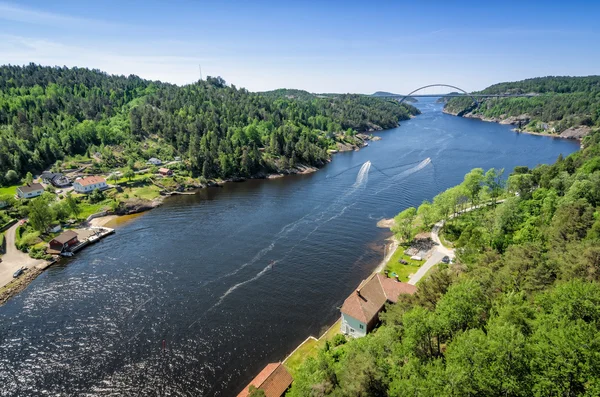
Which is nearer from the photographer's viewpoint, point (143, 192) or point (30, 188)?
point (30, 188)

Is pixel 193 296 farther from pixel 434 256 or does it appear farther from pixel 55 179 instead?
pixel 55 179

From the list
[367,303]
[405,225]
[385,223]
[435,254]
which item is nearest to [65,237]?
[367,303]

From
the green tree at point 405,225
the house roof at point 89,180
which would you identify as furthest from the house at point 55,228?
the green tree at point 405,225

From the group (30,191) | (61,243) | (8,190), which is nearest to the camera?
(61,243)

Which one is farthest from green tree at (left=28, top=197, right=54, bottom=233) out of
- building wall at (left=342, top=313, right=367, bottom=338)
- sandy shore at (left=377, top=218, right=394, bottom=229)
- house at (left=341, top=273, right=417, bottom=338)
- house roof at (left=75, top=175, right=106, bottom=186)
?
sandy shore at (left=377, top=218, right=394, bottom=229)

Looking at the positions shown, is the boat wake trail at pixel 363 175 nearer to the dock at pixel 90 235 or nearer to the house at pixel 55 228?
the dock at pixel 90 235

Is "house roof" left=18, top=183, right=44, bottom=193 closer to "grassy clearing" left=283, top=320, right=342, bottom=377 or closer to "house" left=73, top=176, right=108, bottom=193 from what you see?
"house" left=73, top=176, right=108, bottom=193

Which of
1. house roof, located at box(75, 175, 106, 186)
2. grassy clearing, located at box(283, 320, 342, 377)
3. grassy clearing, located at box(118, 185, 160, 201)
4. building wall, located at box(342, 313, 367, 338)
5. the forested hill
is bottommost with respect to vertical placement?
grassy clearing, located at box(283, 320, 342, 377)
